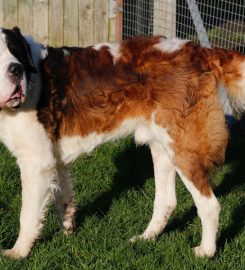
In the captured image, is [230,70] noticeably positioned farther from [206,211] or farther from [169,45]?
Answer: [206,211]

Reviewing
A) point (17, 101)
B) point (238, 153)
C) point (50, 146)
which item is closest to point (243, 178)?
point (238, 153)

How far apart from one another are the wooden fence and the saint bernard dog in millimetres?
3564

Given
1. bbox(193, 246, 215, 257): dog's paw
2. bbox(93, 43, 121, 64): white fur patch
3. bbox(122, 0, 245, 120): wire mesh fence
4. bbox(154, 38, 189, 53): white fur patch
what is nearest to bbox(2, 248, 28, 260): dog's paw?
bbox(193, 246, 215, 257): dog's paw

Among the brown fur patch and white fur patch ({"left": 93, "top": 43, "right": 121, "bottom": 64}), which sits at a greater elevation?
white fur patch ({"left": 93, "top": 43, "right": 121, "bottom": 64})

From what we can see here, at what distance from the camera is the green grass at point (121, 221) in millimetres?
4207

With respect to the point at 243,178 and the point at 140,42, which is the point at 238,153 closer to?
the point at 243,178

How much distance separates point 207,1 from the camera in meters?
7.34

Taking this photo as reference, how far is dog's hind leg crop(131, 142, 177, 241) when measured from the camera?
4711mm

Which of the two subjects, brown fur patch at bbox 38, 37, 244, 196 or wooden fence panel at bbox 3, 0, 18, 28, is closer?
brown fur patch at bbox 38, 37, 244, 196

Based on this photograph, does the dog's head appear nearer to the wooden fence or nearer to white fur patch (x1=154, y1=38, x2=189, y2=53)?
white fur patch (x1=154, y1=38, x2=189, y2=53)

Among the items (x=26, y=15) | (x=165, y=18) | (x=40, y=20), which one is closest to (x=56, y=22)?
(x=40, y=20)

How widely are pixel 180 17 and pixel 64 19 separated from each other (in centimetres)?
185

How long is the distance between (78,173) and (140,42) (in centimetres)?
176

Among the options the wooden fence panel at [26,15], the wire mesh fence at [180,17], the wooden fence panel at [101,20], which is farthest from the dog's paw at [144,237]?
the wooden fence panel at [26,15]
